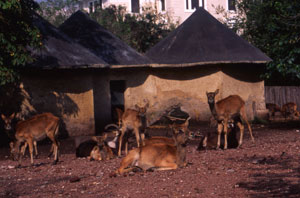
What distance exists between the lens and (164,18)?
36.9 metres

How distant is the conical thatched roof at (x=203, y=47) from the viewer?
20.7 meters

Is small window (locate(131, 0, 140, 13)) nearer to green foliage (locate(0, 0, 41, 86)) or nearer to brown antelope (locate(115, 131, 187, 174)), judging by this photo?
green foliage (locate(0, 0, 41, 86))

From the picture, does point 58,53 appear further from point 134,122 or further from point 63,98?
point 134,122

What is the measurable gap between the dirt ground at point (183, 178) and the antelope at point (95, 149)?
0.95ft

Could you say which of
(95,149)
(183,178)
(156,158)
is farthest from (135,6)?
(183,178)

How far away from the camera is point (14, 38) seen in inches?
531

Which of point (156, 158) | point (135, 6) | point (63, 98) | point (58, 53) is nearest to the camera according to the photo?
point (156, 158)

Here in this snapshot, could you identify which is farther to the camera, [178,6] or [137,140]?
[178,6]

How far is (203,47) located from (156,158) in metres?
12.5

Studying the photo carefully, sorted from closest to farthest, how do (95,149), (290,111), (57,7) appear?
(95,149), (290,111), (57,7)

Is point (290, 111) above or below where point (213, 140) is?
below

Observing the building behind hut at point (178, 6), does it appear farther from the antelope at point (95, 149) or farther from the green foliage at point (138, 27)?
A: the antelope at point (95, 149)

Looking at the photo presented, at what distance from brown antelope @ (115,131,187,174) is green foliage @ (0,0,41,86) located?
17.3 feet

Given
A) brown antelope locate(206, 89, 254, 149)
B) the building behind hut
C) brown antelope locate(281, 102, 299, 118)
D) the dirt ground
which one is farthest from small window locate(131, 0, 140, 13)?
the dirt ground
